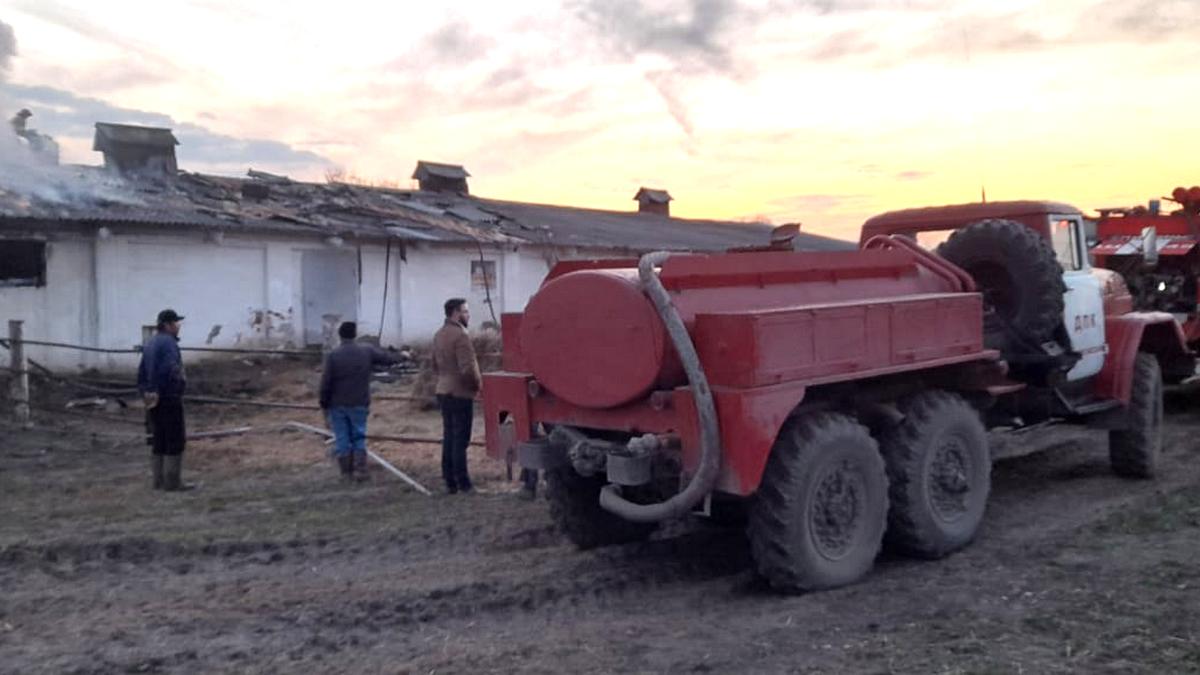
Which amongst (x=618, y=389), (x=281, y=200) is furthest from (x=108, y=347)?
(x=618, y=389)

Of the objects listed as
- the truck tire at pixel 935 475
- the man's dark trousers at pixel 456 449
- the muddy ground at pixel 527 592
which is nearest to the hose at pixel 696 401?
the muddy ground at pixel 527 592

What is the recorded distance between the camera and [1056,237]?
8961 millimetres

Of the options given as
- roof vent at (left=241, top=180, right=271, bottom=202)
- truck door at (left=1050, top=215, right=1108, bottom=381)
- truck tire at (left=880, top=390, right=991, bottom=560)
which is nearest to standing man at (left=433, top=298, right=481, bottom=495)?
truck tire at (left=880, top=390, right=991, bottom=560)

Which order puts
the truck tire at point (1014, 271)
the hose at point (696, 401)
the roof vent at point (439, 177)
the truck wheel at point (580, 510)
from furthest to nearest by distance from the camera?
the roof vent at point (439, 177)
the truck tire at point (1014, 271)
the truck wheel at point (580, 510)
the hose at point (696, 401)

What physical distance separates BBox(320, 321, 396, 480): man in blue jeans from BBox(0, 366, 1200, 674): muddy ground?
50 cm

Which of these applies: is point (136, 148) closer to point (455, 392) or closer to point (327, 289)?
point (327, 289)

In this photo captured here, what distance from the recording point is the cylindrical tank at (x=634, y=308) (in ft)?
20.0

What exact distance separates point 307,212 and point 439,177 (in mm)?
11035

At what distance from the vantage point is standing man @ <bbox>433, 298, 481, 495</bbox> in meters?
9.62

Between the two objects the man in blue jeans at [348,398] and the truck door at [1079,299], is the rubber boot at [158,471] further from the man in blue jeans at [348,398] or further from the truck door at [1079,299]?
the truck door at [1079,299]

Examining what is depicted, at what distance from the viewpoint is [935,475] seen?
7.10 m

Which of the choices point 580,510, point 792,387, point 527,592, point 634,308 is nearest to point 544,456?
point 580,510

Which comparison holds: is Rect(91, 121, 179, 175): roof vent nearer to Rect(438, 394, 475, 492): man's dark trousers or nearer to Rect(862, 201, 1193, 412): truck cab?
Rect(438, 394, 475, 492): man's dark trousers

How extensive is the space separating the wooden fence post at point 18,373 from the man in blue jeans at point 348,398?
5.25m
